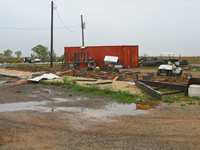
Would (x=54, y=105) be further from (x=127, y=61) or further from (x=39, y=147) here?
(x=127, y=61)

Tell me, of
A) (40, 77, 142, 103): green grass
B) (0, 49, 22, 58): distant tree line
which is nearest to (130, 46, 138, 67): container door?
(40, 77, 142, 103): green grass

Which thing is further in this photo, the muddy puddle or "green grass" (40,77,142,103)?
"green grass" (40,77,142,103)

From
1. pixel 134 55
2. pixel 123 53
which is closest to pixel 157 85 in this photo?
pixel 123 53

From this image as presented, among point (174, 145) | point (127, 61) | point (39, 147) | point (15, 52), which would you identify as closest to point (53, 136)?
point (39, 147)

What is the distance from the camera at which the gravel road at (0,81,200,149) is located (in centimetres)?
457

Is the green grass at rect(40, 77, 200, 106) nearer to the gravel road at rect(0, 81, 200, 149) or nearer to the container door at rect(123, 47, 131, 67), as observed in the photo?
the gravel road at rect(0, 81, 200, 149)

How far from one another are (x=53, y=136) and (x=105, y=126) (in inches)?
55.2

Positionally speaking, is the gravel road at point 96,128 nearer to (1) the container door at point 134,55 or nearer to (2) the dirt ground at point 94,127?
(2) the dirt ground at point 94,127

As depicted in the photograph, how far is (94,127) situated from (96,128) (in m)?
0.10

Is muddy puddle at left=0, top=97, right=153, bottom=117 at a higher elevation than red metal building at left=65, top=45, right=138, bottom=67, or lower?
lower

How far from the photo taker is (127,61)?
32.4 m

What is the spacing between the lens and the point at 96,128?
5637mm

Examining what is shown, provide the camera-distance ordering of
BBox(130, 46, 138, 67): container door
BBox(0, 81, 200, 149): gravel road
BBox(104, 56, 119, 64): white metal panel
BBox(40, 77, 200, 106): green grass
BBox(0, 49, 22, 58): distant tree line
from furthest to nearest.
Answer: BBox(0, 49, 22, 58): distant tree line
BBox(130, 46, 138, 67): container door
BBox(104, 56, 119, 64): white metal panel
BBox(40, 77, 200, 106): green grass
BBox(0, 81, 200, 149): gravel road

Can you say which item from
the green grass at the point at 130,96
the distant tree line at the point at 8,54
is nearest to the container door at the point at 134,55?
the green grass at the point at 130,96
